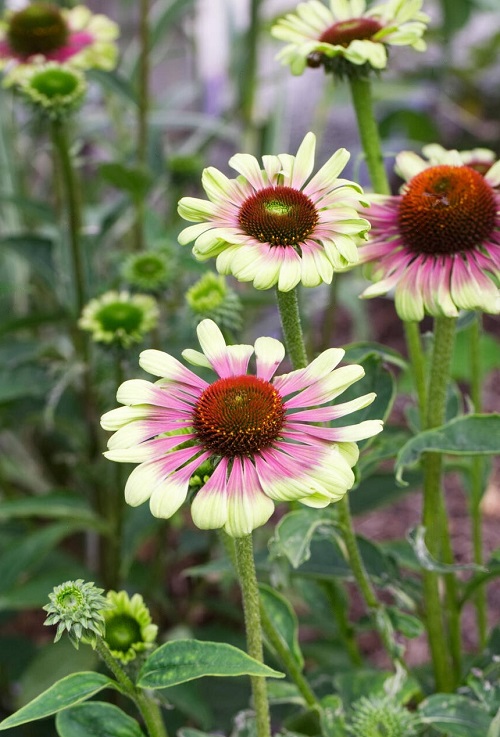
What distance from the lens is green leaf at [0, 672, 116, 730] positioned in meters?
0.44

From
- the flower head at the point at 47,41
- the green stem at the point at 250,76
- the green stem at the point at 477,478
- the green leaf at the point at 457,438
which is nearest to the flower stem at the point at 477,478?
the green stem at the point at 477,478

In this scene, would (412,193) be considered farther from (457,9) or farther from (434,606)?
(457,9)

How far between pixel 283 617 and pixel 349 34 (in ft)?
1.40

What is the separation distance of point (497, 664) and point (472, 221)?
34cm

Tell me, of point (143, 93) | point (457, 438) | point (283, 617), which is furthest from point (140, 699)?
point (143, 93)

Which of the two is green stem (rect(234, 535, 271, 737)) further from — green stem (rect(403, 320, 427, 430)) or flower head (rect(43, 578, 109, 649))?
green stem (rect(403, 320, 427, 430))

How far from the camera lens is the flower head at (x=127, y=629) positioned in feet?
1.72

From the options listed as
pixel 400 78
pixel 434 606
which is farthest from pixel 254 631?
pixel 400 78

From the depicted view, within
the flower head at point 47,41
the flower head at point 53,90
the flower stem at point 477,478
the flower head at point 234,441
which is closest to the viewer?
the flower head at point 234,441

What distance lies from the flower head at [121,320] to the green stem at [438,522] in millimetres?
324

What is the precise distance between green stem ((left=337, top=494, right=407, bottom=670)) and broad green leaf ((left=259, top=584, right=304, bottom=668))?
2.2 inches

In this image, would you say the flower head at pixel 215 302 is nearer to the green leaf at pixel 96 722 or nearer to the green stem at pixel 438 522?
the green stem at pixel 438 522

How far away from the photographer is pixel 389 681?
0.63m

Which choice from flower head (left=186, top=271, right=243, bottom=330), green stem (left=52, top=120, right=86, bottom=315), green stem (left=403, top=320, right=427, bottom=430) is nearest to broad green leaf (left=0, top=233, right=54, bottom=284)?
Answer: green stem (left=52, top=120, right=86, bottom=315)
